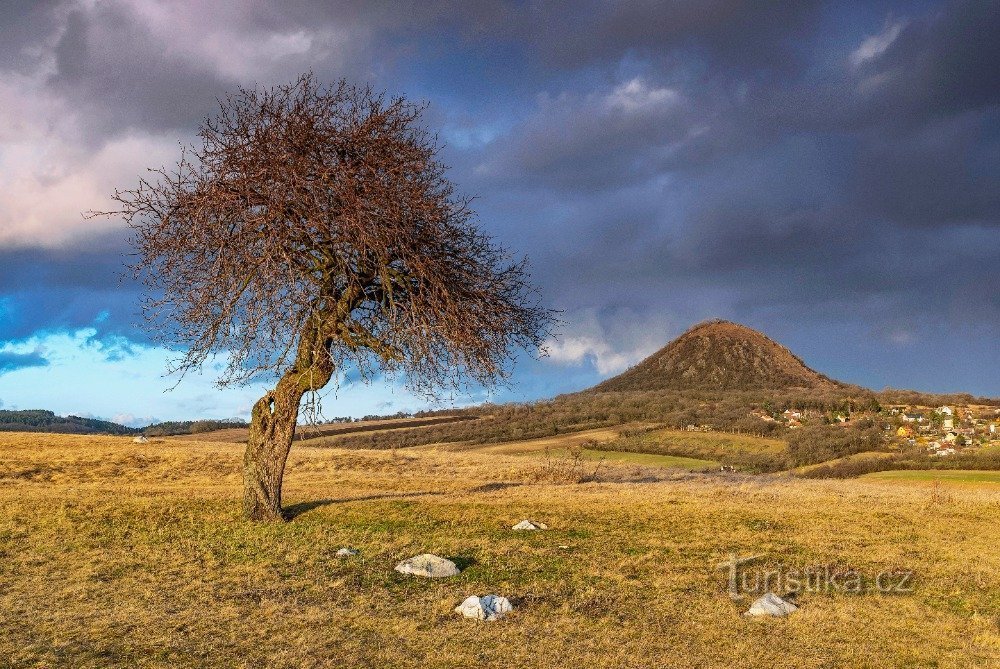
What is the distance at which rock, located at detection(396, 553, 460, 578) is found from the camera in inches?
633

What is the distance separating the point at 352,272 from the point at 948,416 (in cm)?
9251

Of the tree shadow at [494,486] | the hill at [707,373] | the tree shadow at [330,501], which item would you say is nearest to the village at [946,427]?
the tree shadow at [494,486]

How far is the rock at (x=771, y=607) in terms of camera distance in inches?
524

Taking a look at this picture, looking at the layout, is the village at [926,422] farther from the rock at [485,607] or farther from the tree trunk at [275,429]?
the rock at [485,607]

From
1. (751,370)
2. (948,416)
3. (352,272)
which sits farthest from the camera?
(751,370)

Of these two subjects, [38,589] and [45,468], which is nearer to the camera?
[38,589]

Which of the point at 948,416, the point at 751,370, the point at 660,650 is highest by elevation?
the point at 751,370

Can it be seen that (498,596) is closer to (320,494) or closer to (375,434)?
(320,494)

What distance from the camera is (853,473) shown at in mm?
56156

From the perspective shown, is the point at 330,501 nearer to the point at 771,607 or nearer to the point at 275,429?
the point at 275,429

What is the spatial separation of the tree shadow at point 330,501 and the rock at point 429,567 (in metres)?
8.19

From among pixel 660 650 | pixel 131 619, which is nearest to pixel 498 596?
pixel 660 650

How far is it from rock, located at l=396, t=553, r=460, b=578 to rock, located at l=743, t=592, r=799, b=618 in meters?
5.93

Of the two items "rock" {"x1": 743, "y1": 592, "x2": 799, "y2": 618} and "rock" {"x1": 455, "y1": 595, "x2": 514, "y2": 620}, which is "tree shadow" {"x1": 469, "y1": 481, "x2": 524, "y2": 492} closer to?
"rock" {"x1": 455, "y1": 595, "x2": 514, "y2": 620}
